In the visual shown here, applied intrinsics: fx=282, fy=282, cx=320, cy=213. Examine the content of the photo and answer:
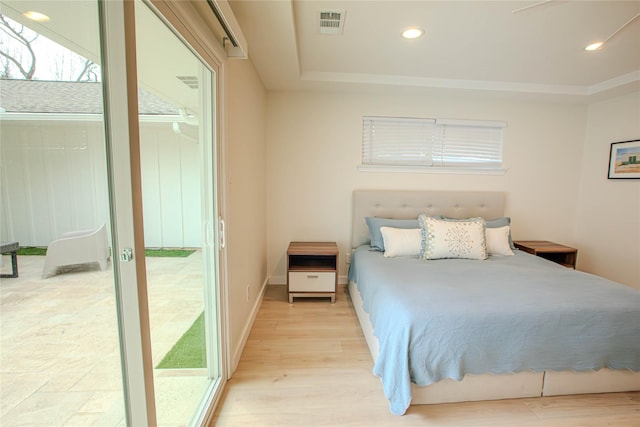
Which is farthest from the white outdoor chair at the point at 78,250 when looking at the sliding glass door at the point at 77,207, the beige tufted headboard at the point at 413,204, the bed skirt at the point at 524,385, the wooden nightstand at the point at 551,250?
the wooden nightstand at the point at 551,250

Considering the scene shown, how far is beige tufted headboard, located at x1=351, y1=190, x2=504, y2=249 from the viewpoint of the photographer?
322 cm

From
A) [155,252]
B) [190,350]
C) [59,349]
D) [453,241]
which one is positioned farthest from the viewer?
[453,241]

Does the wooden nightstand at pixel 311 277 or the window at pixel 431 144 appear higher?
the window at pixel 431 144

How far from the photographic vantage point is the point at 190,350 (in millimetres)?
1844

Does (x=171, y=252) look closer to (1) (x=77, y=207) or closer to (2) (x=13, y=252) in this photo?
(1) (x=77, y=207)

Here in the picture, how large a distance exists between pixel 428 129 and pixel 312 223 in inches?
68.7

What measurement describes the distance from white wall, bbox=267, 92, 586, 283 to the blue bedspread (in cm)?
165

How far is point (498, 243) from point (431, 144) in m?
1.30

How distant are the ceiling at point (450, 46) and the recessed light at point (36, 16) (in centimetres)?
109

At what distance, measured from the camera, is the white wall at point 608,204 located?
2.96 metres

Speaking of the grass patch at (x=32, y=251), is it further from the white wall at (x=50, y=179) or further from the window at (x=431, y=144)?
the window at (x=431, y=144)

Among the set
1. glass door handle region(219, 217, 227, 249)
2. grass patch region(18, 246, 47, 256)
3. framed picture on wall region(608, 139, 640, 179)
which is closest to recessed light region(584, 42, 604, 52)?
framed picture on wall region(608, 139, 640, 179)

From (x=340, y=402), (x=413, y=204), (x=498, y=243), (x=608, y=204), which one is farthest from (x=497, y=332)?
(x=608, y=204)

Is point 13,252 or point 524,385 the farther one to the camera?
point 524,385
